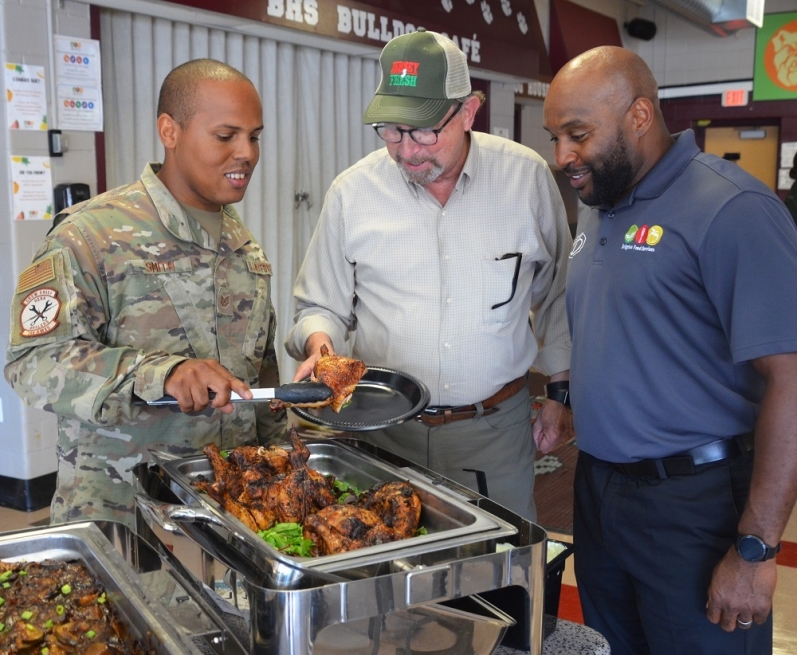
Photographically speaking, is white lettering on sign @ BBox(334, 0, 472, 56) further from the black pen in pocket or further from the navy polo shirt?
the navy polo shirt

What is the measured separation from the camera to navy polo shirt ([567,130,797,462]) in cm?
161

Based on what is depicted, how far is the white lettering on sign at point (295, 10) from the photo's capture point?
4.58m

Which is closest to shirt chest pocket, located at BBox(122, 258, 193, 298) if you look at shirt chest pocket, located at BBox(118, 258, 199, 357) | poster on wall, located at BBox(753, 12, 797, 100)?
shirt chest pocket, located at BBox(118, 258, 199, 357)

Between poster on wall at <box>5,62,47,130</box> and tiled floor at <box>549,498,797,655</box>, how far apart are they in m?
3.05

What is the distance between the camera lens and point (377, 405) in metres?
1.80

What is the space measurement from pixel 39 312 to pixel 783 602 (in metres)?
2.94

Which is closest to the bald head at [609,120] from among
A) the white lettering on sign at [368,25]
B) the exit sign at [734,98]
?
the white lettering on sign at [368,25]

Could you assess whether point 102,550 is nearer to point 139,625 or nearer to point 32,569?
point 32,569

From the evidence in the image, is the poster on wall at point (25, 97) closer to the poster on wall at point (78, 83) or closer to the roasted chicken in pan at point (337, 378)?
the poster on wall at point (78, 83)

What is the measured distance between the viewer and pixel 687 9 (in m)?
7.26

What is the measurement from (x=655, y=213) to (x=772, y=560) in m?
0.74

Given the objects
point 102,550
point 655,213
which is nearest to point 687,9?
point 655,213

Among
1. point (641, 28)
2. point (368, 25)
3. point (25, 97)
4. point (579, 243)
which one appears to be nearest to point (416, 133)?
point (579, 243)

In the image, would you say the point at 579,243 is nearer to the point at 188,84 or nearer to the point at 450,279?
the point at 450,279
